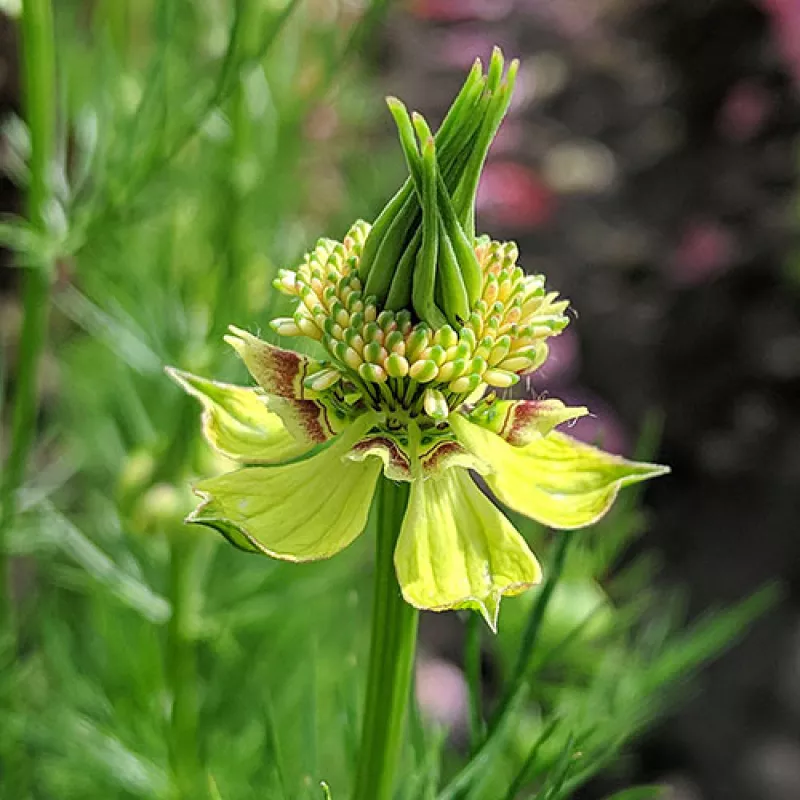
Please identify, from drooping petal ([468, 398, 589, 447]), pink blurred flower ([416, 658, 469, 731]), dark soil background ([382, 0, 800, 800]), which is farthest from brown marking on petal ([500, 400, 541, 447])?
dark soil background ([382, 0, 800, 800])

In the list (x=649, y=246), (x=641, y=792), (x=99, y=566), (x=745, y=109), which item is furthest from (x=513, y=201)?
(x=641, y=792)

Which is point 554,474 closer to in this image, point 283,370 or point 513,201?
point 283,370

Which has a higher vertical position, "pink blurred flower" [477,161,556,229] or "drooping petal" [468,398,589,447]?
"pink blurred flower" [477,161,556,229]

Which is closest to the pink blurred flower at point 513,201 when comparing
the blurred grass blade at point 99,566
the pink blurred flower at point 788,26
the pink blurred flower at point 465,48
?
the pink blurred flower at point 465,48

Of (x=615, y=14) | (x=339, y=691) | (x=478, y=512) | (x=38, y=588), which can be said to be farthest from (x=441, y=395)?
(x=615, y=14)

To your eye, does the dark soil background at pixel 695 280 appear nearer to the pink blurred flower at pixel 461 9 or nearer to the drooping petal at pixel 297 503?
the pink blurred flower at pixel 461 9

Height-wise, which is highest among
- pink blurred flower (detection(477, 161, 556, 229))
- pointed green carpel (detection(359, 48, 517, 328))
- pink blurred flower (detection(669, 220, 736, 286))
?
pink blurred flower (detection(477, 161, 556, 229))

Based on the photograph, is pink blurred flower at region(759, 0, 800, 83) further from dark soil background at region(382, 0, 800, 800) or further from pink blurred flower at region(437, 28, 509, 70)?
pink blurred flower at region(437, 28, 509, 70)
